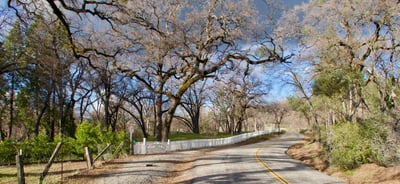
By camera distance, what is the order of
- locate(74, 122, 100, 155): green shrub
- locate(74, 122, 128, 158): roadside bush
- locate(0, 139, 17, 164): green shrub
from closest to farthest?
1. locate(74, 122, 128, 158): roadside bush
2. locate(0, 139, 17, 164): green shrub
3. locate(74, 122, 100, 155): green shrub

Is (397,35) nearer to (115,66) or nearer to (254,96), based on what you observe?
(115,66)

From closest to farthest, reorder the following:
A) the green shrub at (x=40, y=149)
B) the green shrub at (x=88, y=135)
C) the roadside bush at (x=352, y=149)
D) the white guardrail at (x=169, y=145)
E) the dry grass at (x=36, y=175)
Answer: the dry grass at (x=36, y=175)
the roadside bush at (x=352, y=149)
the green shrub at (x=88, y=135)
the green shrub at (x=40, y=149)
the white guardrail at (x=169, y=145)

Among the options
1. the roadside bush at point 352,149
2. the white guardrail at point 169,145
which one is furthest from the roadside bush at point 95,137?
the roadside bush at point 352,149

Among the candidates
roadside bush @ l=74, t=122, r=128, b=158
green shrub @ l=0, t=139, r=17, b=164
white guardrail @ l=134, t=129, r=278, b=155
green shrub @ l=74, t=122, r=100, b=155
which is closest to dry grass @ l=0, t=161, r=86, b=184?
roadside bush @ l=74, t=122, r=128, b=158

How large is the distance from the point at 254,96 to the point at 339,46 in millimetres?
31950

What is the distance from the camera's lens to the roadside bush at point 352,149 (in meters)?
14.2

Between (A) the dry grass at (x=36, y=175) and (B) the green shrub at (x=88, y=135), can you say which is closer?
(A) the dry grass at (x=36, y=175)

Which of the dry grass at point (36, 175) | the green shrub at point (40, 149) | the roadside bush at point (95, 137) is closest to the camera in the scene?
the dry grass at point (36, 175)

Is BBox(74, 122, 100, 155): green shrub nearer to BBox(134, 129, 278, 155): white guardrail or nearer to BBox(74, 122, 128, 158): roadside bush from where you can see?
BBox(74, 122, 128, 158): roadside bush

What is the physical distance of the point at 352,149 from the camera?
47.9ft

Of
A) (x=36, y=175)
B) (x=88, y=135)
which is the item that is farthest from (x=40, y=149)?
(x=36, y=175)

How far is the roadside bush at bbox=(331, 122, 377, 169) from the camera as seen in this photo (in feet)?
46.5

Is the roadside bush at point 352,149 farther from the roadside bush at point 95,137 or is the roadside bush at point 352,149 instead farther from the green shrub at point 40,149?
the green shrub at point 40,149

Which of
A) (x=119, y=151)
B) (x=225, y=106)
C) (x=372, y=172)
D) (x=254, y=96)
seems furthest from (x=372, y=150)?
(x=225, y=106)
